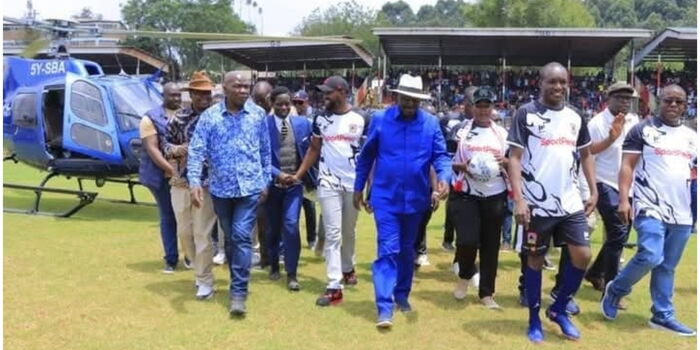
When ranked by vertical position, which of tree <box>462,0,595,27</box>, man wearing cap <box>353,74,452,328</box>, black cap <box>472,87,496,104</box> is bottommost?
man wearing cap <box>353,74,452,328</box>

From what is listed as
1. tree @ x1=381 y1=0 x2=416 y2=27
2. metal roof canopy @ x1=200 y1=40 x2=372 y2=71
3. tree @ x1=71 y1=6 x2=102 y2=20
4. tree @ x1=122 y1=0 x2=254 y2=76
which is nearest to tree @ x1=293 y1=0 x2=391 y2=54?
tree @ x1=122 y1=0 x2=254 y2=76

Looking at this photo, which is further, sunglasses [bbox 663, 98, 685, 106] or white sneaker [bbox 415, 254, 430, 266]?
white sneaker [bbox 415, 254, 430, 266]

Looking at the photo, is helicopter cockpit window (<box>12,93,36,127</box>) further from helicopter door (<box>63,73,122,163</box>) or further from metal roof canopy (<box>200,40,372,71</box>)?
metal roof canopy (<box>200,40,372,71</box>)

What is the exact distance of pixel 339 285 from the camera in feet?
19.2

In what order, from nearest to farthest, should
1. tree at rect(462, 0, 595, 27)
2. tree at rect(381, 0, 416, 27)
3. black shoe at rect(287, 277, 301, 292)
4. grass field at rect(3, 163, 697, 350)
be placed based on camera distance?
grass field at rect(3, 163, 697, 350), black shoe at rect(287, 277, 301, 292), tree at rect(462, 0, 595, 27), tree at rect(381, 0, 416, 27)

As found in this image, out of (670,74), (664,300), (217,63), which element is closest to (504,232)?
(664,300)

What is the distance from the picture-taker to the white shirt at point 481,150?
5.59 metres

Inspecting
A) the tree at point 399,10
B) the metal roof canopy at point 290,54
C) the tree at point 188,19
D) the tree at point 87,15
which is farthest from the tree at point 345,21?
the tree at point 399,10

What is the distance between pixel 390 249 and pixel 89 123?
648 centimetres

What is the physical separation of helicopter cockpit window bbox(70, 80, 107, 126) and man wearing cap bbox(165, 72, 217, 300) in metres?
4.38

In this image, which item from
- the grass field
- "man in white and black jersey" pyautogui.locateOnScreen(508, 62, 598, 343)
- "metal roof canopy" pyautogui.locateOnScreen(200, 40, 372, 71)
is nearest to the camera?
"man in white and black jersey" pyautogui.locateOnScreen(508, 62, 598, 343)

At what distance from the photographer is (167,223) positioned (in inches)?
274

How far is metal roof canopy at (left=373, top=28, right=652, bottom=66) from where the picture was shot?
23906 mm

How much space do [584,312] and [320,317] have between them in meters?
1.99
